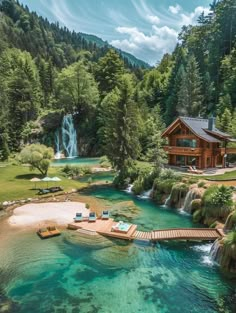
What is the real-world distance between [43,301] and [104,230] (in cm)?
780

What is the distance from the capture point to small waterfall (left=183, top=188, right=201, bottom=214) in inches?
933

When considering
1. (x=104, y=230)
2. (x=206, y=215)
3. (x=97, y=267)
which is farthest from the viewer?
(x=206, y=215)

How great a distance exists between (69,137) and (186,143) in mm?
34033

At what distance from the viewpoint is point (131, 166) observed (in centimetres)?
3519

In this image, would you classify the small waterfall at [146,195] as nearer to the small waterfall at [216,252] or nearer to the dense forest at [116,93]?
the small waterfall at [216,252]

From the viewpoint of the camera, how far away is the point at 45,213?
23234mm

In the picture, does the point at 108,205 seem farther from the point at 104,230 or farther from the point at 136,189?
the point at 104,230

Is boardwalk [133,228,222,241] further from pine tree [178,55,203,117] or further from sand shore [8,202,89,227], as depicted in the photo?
pine tree [178,55,203,117]

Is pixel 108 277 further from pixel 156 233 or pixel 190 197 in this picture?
pixel 190 197

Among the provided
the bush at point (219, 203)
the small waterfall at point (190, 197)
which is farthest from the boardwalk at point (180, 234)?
the small waterfall at point (190, 197)

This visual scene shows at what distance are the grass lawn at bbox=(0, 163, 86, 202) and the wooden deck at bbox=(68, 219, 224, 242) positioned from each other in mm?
10682

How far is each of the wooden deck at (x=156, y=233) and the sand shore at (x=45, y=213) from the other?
7.20 feet

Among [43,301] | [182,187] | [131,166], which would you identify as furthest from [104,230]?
[131,166]

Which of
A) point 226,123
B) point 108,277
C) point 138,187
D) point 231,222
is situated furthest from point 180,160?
point 108,277
